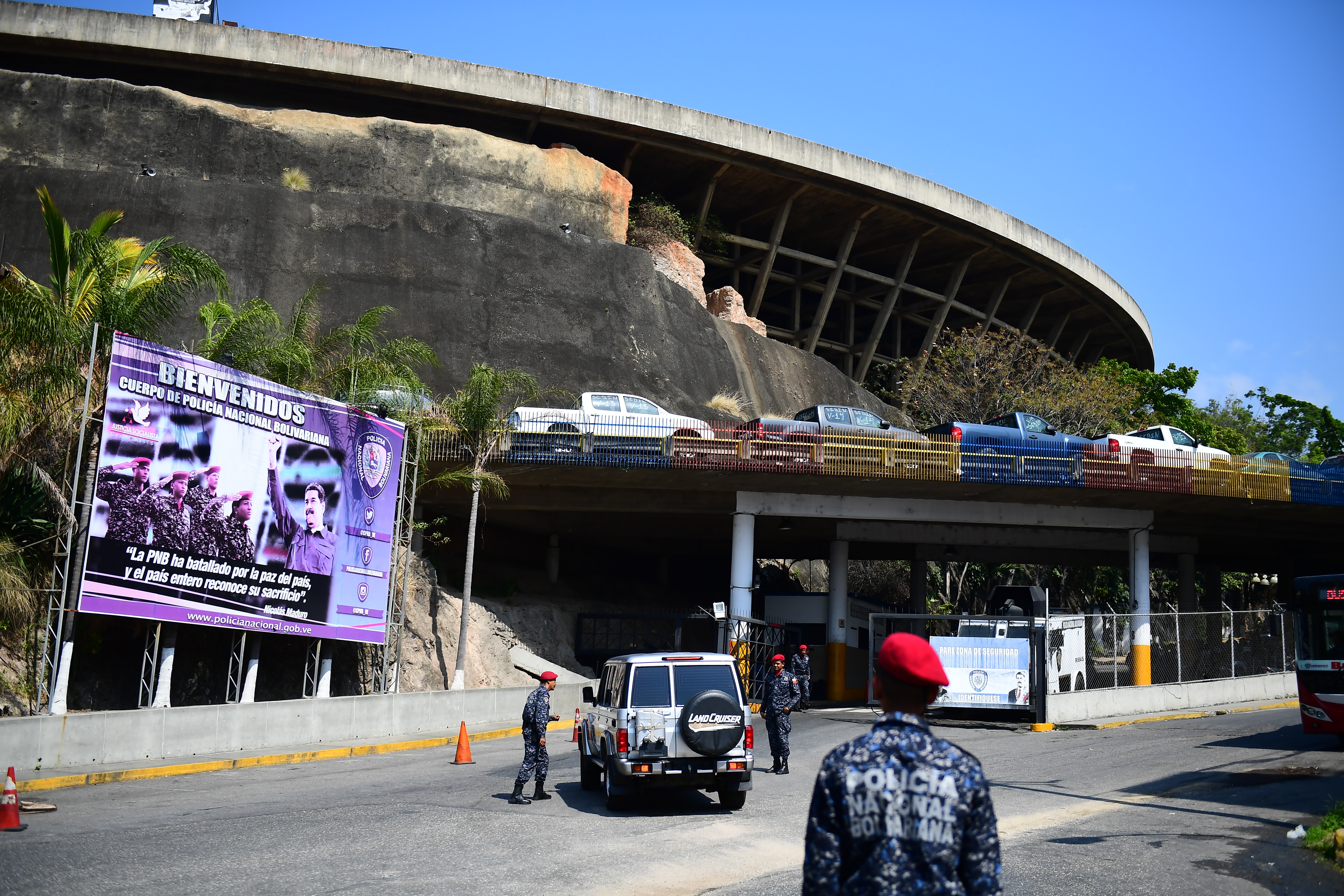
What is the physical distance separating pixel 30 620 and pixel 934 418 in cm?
4081

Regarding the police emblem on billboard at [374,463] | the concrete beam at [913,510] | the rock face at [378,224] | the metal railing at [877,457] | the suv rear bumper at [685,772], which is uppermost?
the rock face at [378,224]

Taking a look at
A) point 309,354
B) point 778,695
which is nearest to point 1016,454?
point 778,695

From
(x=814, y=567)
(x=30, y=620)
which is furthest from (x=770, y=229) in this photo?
(x=30, y=620)

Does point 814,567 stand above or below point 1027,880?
above

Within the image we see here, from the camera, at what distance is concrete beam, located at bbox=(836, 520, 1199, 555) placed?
36312mm

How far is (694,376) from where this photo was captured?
1682 inches

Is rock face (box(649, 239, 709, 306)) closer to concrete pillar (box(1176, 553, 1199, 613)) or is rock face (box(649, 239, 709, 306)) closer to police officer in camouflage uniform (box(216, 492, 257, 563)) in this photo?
concrete pillar (box(1176, 553, 1199, 613))

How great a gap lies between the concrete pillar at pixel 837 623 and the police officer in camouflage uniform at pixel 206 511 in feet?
68.2

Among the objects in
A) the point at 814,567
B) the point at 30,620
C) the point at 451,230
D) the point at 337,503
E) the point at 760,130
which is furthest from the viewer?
the point at 814,567

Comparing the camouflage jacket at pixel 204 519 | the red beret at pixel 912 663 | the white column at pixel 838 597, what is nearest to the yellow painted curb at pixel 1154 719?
the white column at pixel 838 597

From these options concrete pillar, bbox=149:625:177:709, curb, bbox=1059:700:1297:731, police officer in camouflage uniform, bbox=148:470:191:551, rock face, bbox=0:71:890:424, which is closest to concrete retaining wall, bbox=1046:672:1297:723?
curb, bbox=1059:700:1297:731

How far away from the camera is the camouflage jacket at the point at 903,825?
3.52 m

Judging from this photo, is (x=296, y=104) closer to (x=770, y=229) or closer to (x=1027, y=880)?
(x=770, y=229)

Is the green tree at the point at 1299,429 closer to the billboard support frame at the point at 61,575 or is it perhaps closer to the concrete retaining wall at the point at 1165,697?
the concrete retaining wall at the point at 1165,697
